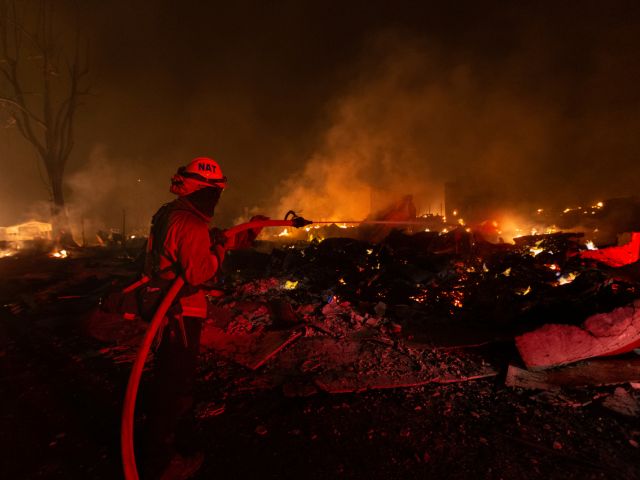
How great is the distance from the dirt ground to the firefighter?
0.38 m

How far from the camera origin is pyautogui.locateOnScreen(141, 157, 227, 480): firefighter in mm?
2188

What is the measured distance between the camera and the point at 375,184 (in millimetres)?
25859

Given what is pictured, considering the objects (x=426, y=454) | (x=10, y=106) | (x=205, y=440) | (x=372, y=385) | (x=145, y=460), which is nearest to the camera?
(x=145, y=460)

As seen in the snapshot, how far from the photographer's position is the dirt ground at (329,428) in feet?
7.81

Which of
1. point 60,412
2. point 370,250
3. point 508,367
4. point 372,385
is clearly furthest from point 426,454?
point 370,250

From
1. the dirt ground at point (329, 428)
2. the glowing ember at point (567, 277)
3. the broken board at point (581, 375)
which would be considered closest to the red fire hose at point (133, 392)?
the dirt ground at point (329, 428)

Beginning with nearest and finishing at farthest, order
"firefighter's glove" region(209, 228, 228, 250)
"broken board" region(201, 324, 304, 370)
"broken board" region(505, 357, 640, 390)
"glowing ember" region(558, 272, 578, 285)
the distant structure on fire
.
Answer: "firefighter's glove" region(209, 228, 228, 250) < "broken board" region(505, 357, 640, 390) < "broken board" region(201, 324, 304, 370) < "glowing ember" region(558, 272, 578, 285) < the distant structure on fire

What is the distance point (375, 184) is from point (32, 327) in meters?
23.2

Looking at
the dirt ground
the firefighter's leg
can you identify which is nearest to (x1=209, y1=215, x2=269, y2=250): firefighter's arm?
the firefighter's leg

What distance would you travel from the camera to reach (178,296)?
7.72 ft

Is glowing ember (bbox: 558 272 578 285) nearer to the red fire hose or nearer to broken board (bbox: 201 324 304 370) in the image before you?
broken board (bbox: 201 324 304 370)

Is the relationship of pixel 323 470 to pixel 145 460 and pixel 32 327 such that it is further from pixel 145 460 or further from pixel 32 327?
pixel 32 327

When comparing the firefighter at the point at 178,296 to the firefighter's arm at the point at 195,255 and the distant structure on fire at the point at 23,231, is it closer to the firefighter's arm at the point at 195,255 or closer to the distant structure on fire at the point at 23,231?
the firefighter's arm at the point at 195,255

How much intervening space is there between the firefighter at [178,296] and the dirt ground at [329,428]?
377mm
